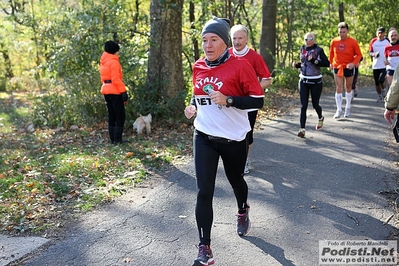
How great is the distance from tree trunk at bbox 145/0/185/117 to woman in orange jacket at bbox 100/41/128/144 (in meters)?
1.21

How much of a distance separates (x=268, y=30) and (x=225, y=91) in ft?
41.0

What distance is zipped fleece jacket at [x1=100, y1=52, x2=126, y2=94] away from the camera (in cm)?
860

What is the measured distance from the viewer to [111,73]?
864cm

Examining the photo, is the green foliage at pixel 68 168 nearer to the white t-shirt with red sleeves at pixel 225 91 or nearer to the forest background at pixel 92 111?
the forest background at pixel 92 111

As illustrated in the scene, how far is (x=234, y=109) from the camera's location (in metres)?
4.12

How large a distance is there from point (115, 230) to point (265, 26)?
12.4 meters

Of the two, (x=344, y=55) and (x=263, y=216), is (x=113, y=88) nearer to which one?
(x=263, y=216)

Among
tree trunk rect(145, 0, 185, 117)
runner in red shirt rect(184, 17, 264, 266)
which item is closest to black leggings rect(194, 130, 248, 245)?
runner in red shirt rect(184, 17, 264, 266)

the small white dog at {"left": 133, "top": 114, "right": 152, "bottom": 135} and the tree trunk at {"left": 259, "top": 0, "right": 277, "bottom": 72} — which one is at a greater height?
the tree trunk at {"left": 259, "top": 0, "right": 277, "bottom": 72}

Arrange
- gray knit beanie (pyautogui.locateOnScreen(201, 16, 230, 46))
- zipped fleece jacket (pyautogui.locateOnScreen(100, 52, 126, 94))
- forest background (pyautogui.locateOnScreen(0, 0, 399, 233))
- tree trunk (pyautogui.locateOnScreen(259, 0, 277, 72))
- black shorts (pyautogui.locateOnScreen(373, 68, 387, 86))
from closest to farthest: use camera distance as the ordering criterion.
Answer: gray knit beanie (pyautogui.locateOnScreen(201, 16, 230, 46)) < forest background (pyautogui.locateOnScreen(0, 0, 399, 233)) < zipped fleece jacket (pyautogui.locateOnScreen(100, 52, 126, 94)) < black shorts (pyautogui.locateOnScreen(373, 68, 387, 86)) < tree trunk (pyautogui.locateOnScreen(259, 0, 277, 72))

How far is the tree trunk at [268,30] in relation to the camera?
50.8 feet

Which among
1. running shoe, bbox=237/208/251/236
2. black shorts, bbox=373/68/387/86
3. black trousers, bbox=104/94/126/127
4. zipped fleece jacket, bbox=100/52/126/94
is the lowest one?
running shoe, bbox=237/208/251/236

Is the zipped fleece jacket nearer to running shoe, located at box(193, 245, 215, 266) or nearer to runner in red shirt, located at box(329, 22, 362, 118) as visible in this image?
runner in red shirt, located at box(329, 22, 362, 118)

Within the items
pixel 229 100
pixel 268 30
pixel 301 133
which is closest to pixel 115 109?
pixel 301 133
